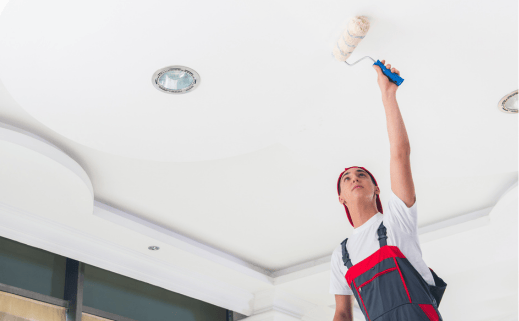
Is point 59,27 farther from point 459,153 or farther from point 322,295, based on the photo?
point 322,295

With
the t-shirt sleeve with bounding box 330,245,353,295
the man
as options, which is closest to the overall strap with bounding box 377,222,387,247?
the man

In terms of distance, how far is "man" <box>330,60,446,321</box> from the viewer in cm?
121

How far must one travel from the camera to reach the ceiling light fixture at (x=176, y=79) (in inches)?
71.8

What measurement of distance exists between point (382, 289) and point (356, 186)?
349mm

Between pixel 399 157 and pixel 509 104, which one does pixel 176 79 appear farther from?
pixel 509 104

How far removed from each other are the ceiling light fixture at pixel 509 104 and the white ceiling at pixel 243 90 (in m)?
0.03

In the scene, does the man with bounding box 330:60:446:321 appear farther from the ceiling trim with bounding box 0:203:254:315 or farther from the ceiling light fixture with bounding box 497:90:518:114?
the ceiling trim with bounding box 0:203:254:315

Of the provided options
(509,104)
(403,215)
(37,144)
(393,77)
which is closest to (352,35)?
(393,77)

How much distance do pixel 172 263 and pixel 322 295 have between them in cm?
151

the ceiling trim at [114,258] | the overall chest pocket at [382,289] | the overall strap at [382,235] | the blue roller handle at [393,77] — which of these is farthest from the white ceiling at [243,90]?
the overall chest pocket at [382,289]

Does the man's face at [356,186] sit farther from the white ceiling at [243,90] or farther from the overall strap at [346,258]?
the white ceiling at [243,90]

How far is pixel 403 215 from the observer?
132cm

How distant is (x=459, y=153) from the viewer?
7.34ft

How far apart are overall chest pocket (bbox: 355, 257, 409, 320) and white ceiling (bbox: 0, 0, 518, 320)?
31.3 inches
